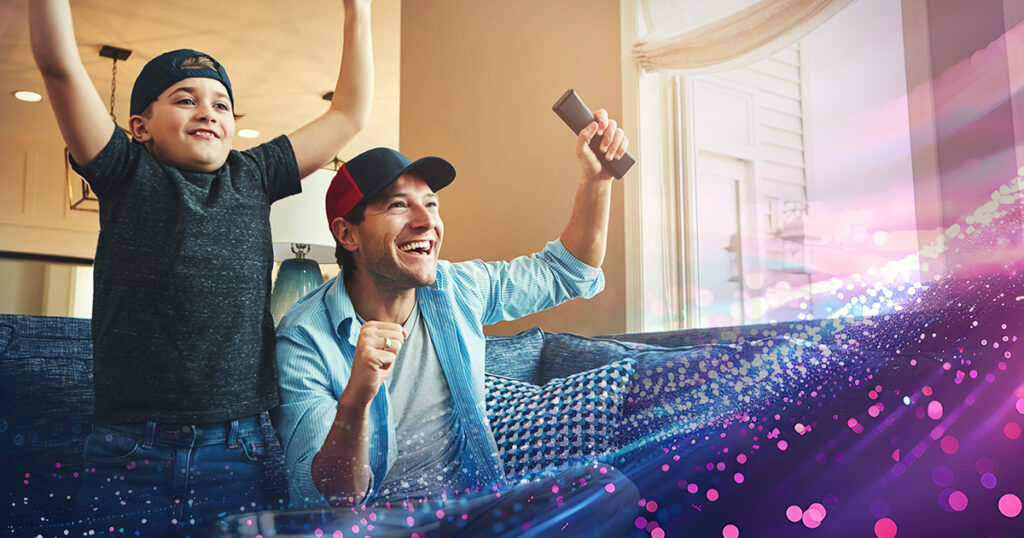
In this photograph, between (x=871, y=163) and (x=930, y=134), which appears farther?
(x=871, y=163)

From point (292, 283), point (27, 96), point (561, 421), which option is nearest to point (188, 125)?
point (561, 421)

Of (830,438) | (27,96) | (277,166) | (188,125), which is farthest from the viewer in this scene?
(27,96)

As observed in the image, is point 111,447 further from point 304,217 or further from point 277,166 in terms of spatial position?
point 304,217

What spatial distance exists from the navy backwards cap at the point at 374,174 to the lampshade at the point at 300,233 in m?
0.96

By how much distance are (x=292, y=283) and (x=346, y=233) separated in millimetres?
A: 1005

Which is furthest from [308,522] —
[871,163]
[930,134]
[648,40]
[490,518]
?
[648,40]

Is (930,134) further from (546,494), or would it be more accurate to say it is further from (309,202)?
(309,202)

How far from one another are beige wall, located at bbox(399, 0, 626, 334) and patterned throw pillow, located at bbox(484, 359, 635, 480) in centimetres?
76

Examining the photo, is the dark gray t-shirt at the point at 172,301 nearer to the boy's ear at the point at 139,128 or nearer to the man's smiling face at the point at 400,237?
the boy's ear at the point at 139,128

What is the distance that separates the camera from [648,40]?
1.81 m

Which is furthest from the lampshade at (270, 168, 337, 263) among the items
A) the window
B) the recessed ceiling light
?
the recessed ceiling light

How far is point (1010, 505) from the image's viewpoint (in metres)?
0.50

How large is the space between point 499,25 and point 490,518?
2021 mm

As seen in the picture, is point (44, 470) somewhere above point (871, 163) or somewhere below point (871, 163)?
below
